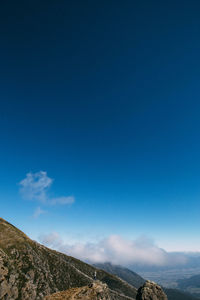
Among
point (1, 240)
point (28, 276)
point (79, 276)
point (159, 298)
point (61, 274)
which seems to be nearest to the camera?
point (159, 298)

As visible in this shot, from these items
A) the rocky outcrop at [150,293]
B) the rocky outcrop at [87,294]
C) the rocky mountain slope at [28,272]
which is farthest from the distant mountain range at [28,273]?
the rocky outcrop at [87,294]

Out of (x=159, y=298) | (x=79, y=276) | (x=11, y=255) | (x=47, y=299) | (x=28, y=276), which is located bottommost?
(x=79, y=276)

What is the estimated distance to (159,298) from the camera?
109 feet

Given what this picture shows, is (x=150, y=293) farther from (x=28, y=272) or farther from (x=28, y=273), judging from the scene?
(x=28, y=272)

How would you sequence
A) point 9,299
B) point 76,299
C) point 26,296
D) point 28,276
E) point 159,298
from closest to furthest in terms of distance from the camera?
point 76,299
point 159,298
point 9,299
point 26,296
point 28,276

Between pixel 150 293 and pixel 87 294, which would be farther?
pixel 150 293

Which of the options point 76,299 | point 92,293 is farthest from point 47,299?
point 92,293

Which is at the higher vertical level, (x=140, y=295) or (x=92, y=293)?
(x=92, y=293)

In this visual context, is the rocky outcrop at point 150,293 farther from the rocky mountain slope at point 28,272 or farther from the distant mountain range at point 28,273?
the rocky mountain slope at point 28,272

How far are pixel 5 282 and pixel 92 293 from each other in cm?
10222

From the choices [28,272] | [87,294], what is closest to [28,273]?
[28,272]

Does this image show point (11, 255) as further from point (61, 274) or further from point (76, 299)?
point (76, 299)

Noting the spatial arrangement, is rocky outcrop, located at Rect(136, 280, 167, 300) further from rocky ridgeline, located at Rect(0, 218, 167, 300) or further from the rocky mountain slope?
the rocky mountain slope

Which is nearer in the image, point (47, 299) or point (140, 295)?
point (47, 299)
